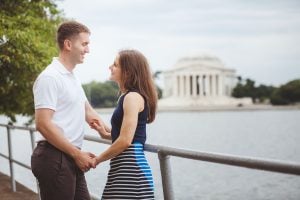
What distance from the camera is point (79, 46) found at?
343 centimetres

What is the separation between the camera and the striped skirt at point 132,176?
3314 millimetres

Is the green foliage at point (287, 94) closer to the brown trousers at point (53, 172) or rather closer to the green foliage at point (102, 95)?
the green foliage at point (102, 95)

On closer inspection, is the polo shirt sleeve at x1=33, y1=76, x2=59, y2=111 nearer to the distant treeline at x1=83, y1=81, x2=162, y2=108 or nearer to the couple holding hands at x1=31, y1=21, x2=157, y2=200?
the couple holding hands at x1=31, y1=21, x2=157, y2=200

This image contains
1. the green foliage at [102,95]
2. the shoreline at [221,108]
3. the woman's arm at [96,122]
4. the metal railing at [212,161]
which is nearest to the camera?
the metal railing at [212,161]

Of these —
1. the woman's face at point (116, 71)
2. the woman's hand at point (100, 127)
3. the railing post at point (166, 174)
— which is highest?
the woman's face at point (116, 71)

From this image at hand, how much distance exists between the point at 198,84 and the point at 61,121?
13463 centimetres

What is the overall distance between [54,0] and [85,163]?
32.2 ft

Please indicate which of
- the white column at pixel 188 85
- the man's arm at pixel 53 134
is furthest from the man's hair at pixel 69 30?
the white column at pixel 188 85

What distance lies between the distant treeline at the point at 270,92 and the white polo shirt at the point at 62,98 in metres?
131

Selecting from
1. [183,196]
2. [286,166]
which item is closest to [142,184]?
[286,166]

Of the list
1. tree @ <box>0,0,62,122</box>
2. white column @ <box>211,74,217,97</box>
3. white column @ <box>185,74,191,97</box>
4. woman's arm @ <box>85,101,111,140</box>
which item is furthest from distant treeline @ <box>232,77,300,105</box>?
woman's arm @ <box>85,101,111,140</box>

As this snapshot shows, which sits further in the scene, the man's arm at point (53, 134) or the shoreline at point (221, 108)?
the shoreline at point (221, 108)

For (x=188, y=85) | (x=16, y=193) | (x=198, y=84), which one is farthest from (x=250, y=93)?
(x=16, y=193)

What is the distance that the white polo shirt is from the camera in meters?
3.32
